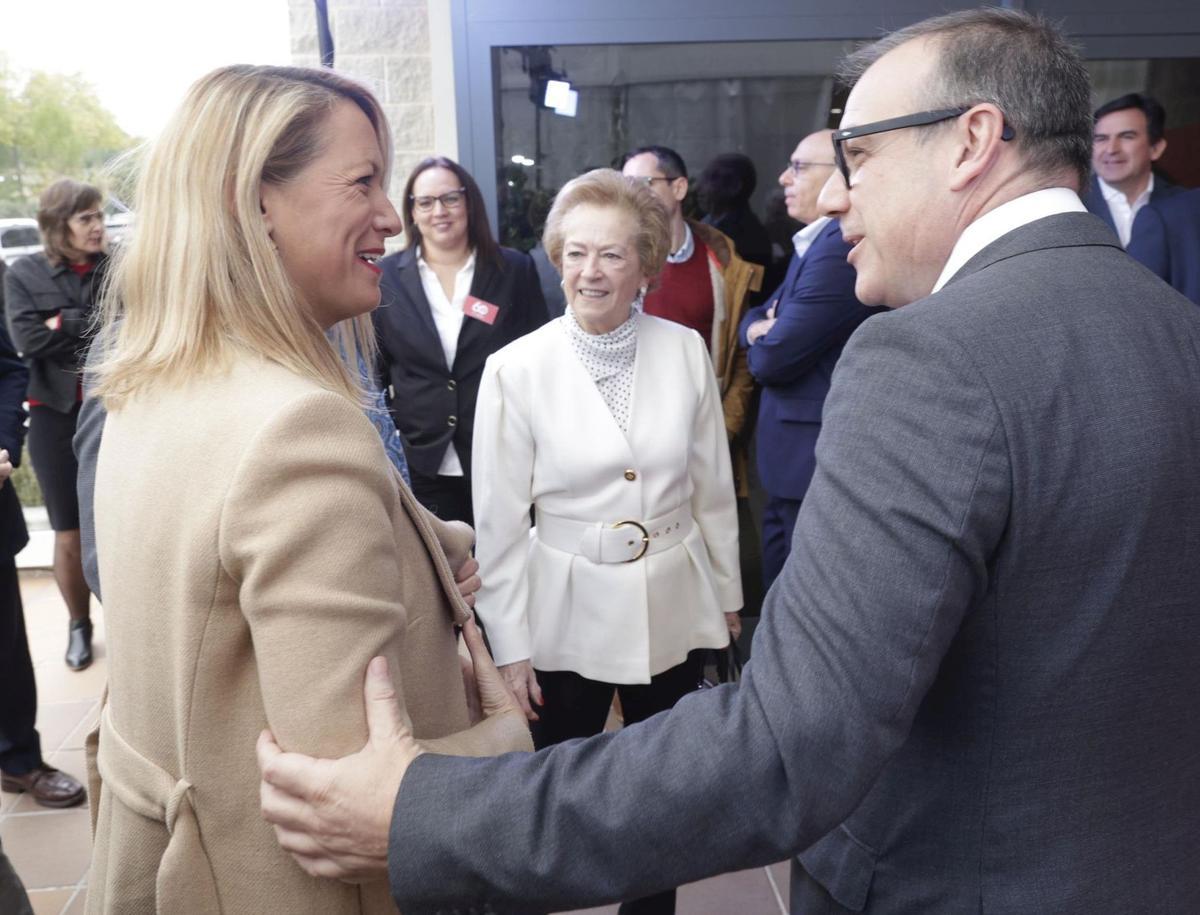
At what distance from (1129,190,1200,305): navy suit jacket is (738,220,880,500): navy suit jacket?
5.15 feet

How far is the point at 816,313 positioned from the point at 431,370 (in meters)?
1.47

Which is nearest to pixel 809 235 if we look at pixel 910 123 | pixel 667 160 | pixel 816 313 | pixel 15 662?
pixel 816 313

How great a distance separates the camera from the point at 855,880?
3.64 feet

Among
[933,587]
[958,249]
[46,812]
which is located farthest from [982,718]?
[46,812]

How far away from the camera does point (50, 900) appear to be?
2895 millimetres

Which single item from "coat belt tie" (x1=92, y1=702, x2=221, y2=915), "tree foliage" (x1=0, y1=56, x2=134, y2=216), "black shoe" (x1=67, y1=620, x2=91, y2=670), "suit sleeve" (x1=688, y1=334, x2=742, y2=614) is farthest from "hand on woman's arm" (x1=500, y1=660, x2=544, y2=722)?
"tree foliage" (x1=0, y1=56, x2=134, y2=216)

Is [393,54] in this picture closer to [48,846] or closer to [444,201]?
[444,201]

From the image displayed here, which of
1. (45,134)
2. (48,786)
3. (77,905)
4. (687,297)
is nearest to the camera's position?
(77,905)

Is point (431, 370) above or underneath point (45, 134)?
underneath

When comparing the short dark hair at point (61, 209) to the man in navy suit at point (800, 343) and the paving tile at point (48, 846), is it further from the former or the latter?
the man in navy suit at point (800, 343)

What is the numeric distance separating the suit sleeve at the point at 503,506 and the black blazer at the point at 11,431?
169cm

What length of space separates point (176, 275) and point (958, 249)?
0.90 metres

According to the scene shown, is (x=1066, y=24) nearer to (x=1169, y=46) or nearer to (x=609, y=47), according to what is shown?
(x=1169, y=46)

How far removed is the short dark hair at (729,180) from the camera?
4.61 m
